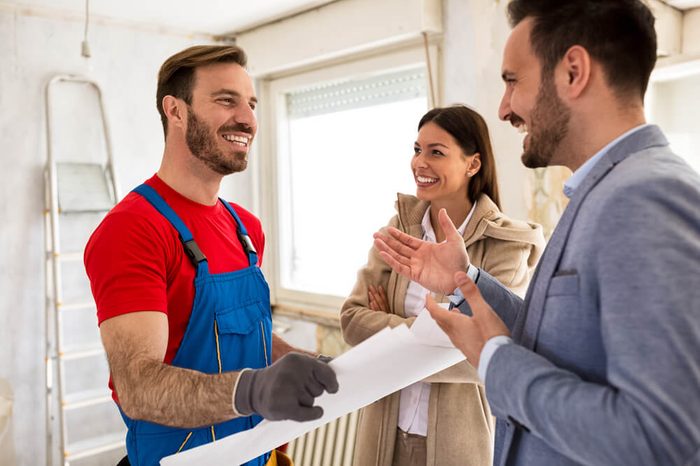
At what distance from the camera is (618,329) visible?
2.59 ft

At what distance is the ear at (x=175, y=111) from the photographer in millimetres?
1649

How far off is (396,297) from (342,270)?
1.70 m

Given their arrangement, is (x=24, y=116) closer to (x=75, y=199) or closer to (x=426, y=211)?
(x=75, y=199)

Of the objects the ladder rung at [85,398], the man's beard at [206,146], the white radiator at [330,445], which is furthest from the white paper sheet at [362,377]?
the ladder rung at [85,398]

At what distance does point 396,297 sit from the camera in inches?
79.9

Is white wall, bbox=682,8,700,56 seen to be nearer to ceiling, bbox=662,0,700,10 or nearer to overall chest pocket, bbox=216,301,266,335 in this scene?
ceiling, bbox=662,0,700,10

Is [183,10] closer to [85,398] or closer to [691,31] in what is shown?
[85,398]

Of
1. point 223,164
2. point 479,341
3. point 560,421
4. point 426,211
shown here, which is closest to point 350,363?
point 479,341

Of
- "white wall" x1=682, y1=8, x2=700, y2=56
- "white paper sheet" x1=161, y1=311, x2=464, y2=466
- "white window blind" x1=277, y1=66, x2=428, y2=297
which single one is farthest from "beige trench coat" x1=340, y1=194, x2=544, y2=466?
"white window blind" x1=277, y1=66, x2=428, y2=297

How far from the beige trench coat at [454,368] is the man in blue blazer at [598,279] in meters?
0.79

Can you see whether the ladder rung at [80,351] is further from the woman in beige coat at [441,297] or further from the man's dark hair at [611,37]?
the man's dark hair at [611,37]

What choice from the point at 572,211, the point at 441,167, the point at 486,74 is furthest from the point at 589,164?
the point at 486,74

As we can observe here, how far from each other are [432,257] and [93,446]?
2.61m

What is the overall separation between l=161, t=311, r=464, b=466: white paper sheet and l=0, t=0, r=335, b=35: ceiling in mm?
2498
